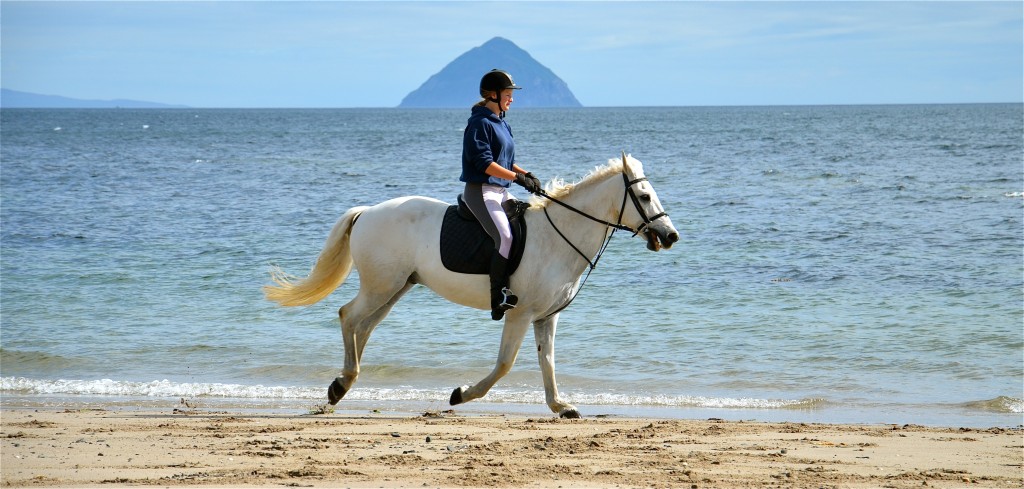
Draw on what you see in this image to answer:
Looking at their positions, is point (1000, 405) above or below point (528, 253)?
below

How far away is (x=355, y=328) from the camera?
8008 millimetres

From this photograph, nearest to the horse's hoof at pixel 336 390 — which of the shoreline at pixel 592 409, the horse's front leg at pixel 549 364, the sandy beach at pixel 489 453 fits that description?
the sandy beach at pixel 489 453

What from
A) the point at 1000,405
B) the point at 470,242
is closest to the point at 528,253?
the point at 470,242

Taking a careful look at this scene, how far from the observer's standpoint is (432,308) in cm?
1335

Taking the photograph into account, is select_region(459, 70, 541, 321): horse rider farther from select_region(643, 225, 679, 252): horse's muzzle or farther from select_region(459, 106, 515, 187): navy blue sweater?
select_region(643, 225, 679, 252): horse's muzzle

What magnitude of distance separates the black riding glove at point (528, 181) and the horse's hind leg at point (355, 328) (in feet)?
4.39

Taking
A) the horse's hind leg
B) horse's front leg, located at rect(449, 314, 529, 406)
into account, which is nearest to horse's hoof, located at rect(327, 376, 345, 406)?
the horse's hind leg

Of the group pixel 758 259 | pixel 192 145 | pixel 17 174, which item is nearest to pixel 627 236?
pixel 758 259

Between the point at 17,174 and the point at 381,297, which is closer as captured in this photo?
the point at 381,297

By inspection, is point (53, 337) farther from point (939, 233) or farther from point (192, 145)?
point (192, 145)

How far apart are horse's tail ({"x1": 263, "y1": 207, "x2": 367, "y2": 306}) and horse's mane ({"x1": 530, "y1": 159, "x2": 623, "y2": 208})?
153 cm

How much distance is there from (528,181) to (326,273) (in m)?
2.06

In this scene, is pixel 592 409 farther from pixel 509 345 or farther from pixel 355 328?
pixel 355 328

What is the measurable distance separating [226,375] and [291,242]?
30.6 feet
